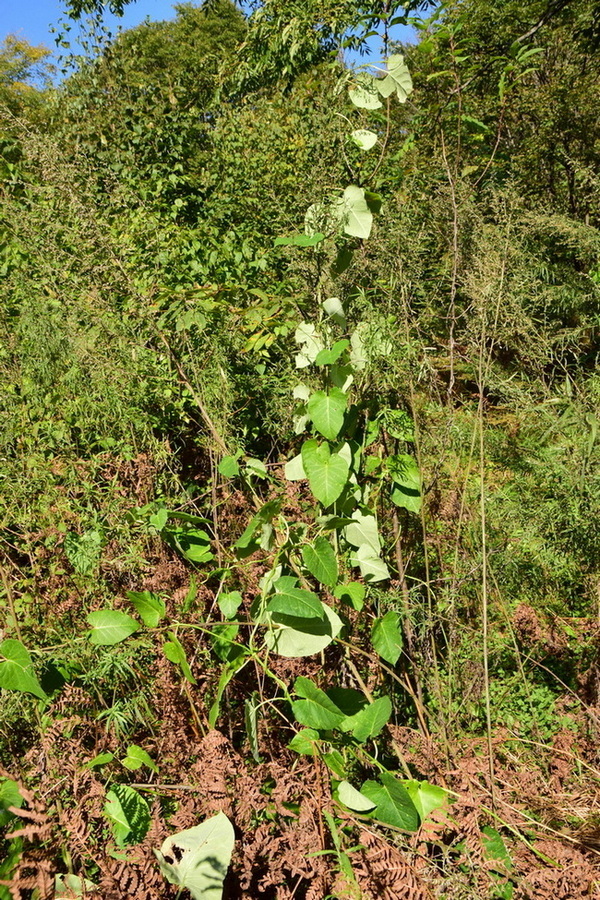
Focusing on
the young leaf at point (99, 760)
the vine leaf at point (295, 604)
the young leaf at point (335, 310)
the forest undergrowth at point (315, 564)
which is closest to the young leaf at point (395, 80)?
the forest undergrowth at point (315, 564)

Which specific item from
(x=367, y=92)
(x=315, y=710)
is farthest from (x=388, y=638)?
(x=367, y=92)

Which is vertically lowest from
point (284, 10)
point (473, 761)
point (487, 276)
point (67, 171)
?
point (473, 761)

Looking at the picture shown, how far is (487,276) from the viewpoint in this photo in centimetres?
171

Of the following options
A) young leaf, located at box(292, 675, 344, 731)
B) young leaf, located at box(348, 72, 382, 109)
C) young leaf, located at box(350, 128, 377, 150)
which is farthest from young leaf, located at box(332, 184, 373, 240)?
young leaf, located at box(292, 675, 344, 731)

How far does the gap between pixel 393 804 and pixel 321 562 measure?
56 centimetres

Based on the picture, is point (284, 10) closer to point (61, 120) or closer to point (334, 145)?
point (61, 120)

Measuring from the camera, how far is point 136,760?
153cm

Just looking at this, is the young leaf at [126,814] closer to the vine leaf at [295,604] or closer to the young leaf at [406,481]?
the vine leaf at [295,604]

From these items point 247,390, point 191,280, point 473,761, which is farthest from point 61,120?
point 473,761

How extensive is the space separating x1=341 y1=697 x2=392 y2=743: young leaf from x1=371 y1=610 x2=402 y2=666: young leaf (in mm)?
105

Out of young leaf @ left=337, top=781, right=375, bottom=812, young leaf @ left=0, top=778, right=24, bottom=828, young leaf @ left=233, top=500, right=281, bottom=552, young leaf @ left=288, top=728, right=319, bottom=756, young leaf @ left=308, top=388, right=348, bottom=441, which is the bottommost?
young leaf @ left=337, top=781, right=375, bottom=812

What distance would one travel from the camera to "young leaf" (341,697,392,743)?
1499mm

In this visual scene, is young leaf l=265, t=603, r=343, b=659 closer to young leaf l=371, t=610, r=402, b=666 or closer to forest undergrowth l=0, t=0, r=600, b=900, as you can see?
forest undergrowth l=0, t=0, r=600, b=900

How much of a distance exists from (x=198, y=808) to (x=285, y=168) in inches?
136
